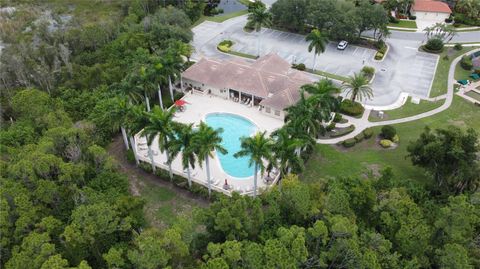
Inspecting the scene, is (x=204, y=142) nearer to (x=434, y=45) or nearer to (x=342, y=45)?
(x=342, y=45)

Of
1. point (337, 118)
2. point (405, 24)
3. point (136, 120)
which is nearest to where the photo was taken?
point (136, 120)

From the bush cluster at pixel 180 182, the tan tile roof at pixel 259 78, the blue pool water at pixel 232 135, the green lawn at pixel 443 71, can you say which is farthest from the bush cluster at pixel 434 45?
the bush cluster at pixel 180 182

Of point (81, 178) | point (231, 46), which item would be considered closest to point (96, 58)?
point (231, 46)

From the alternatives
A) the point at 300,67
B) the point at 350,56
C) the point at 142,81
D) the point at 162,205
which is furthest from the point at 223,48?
the point at 162,205

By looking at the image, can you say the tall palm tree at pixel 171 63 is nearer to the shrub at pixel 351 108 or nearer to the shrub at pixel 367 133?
the shrub at pixel 351 108

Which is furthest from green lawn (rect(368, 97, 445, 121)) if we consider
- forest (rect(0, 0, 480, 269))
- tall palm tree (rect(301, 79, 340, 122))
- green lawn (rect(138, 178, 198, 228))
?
green lawn (rect(138, 178, 198, 228))

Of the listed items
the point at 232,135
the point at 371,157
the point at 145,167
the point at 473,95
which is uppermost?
the point at 473,95

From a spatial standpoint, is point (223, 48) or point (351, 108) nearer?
point (351, 108)
